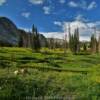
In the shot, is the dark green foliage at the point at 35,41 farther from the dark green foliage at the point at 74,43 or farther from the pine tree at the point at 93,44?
the pine tree at the point at 93,44

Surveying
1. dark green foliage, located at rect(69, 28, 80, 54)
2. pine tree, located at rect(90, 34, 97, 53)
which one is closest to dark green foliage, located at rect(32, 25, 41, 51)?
dark green foliage, located at rect(69, 28, 80, 54)

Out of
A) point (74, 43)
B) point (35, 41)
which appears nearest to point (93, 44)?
point (74, 43)

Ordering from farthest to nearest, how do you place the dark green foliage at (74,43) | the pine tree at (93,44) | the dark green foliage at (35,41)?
the pine tree at (93,44)
the dark green foliage at (74,43)
the dark green foliage at (35,41)

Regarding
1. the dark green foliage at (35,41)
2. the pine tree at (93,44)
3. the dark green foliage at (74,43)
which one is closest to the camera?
the dark green foliage at (35,41)

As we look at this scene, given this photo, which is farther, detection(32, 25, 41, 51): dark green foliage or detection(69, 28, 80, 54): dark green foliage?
detection(69, 28, 80, 54): dark green foliage

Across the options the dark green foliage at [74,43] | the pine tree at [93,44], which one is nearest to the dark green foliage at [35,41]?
the dark green foliage at [74,43]

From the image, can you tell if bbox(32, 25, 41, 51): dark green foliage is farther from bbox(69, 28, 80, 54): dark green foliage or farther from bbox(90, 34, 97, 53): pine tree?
bbox(90, 34, 97, 53): pine tree

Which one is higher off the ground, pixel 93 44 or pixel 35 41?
pixel 35 41

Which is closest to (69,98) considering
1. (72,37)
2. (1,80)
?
(1,80)

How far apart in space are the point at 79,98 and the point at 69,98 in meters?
0.60

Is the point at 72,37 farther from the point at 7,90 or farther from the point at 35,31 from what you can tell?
the point at 7,90

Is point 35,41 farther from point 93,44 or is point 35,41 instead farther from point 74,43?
point 93,44

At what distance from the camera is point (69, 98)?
60.2 ft

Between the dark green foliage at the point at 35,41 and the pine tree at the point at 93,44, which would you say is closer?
the dark green foliage at the point at 35,41
